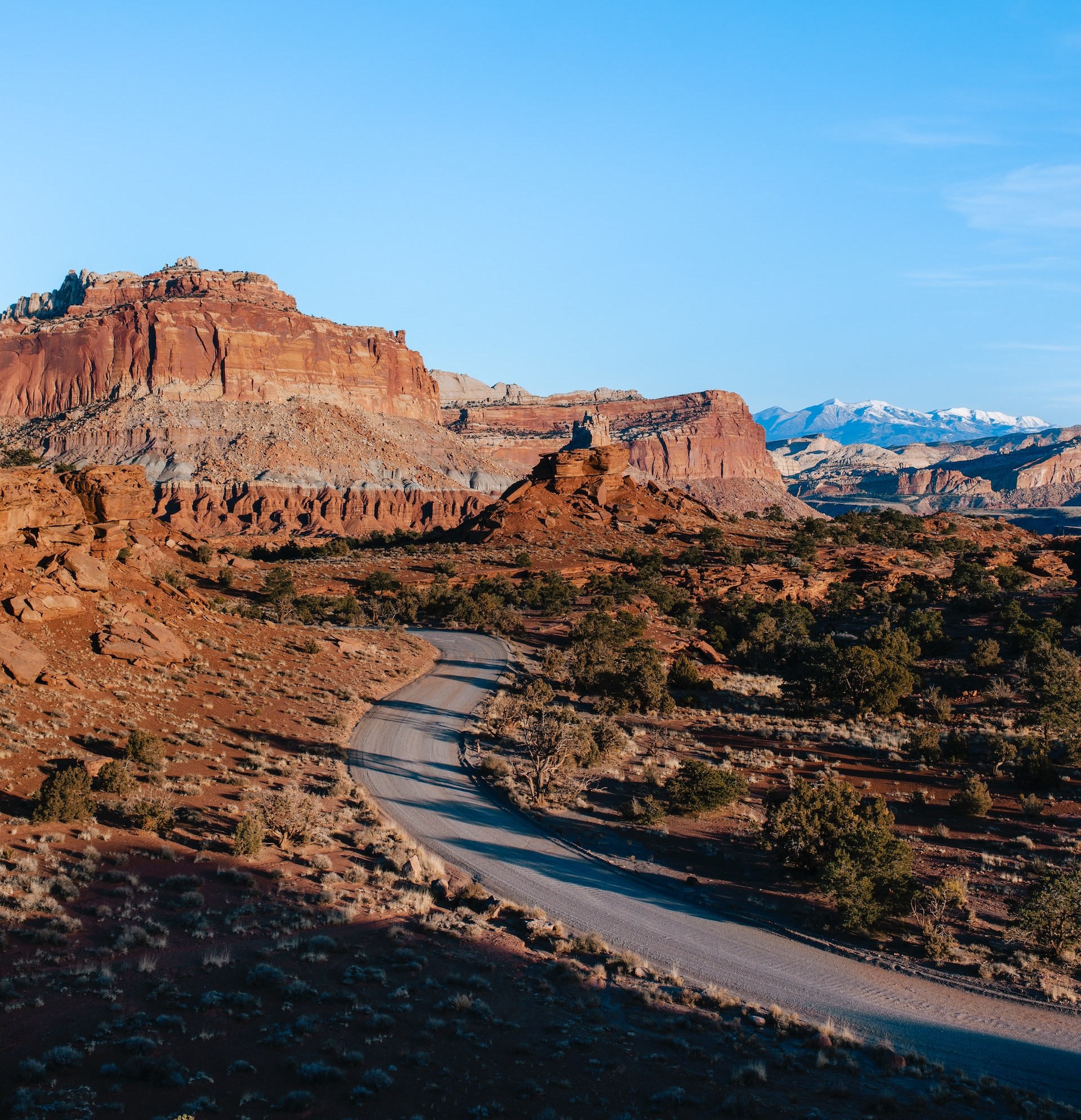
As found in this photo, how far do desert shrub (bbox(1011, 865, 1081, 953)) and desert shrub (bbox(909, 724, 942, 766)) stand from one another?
403 inches

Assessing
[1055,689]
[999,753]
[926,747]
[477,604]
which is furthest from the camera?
[477,604]

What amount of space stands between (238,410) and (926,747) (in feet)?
455

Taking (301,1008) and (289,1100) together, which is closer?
(289,1100)

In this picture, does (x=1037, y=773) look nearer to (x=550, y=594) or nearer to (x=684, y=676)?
(x=684, y=676)

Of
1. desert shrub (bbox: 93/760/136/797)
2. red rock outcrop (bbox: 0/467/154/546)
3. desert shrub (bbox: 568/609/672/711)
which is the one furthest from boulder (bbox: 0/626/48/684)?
desert shrub (bbox: 568/609/672/711)

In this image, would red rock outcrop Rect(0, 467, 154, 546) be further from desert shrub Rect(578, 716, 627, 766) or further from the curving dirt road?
desert shrub Rect(578, 716, 627, 766)

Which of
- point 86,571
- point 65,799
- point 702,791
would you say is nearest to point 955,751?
point 702,791

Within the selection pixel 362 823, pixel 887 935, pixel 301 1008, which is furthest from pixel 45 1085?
pixel 887 935

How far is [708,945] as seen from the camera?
14.7 m

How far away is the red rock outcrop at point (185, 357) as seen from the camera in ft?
475

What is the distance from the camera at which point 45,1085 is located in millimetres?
8594

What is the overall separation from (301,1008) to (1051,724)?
85.0 feet

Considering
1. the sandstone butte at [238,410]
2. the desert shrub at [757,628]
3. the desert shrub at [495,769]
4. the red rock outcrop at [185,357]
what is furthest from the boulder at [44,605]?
the red rock outcrop at [185,357]

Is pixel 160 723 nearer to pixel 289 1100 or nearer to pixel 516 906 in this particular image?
pixel 516 906
